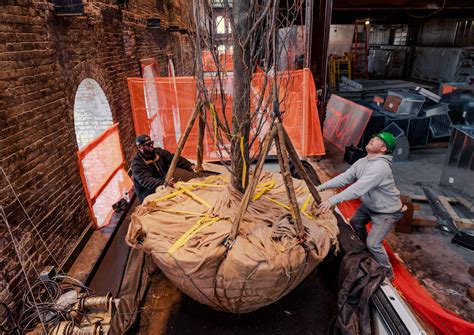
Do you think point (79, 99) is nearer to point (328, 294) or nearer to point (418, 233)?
point (328, 294)

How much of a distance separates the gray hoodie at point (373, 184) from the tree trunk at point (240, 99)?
136 cm

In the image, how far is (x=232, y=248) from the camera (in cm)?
222

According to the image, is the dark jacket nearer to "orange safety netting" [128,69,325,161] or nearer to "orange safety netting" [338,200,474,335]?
"orange safety netting" [128,69,325,161]

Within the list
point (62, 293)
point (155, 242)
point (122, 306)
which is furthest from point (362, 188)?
point (62, 293)

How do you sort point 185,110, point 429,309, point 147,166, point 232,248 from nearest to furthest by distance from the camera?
point 232,248 → point 429,309 → point 147,166 → point 185,110

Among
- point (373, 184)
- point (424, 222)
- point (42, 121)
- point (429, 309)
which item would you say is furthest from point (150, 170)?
point (424, 222)

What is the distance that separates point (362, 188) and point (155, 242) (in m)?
2.44

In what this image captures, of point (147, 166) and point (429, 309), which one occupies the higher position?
point (147, 166)

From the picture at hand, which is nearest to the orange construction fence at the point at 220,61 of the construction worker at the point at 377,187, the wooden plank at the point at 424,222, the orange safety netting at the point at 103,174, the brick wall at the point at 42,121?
the construction worker at the point at 377,187

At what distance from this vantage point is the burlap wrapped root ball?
2170 mm

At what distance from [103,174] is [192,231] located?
13.6 feet

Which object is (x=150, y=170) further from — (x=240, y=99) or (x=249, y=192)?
(x=249, y=192)

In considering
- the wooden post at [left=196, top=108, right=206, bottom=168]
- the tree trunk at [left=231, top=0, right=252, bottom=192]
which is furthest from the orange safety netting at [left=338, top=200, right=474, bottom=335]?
the wooden post at [left=196, top=108, right=206, bottom=168]

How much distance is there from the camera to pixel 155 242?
2.36m
